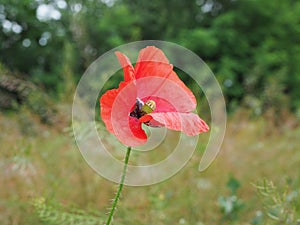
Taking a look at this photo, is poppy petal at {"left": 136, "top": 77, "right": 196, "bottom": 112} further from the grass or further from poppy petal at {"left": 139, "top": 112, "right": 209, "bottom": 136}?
the grass

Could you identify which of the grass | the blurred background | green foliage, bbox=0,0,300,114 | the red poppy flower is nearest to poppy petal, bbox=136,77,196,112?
the red poppy flower

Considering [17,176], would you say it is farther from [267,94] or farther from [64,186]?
[267,94]

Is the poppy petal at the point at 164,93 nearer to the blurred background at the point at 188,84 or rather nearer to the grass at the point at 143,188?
the blurred background at the point at 188,84

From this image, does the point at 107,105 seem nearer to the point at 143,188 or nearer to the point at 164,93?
the point at 164,93

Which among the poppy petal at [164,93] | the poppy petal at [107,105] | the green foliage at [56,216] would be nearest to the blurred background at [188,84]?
the green foliage at [56,216]

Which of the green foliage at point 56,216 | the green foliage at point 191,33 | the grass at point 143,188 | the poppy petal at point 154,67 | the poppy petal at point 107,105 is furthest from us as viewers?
the green foliage at point 191,33

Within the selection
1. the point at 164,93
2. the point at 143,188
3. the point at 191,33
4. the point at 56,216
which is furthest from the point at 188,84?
the point at 164,93
